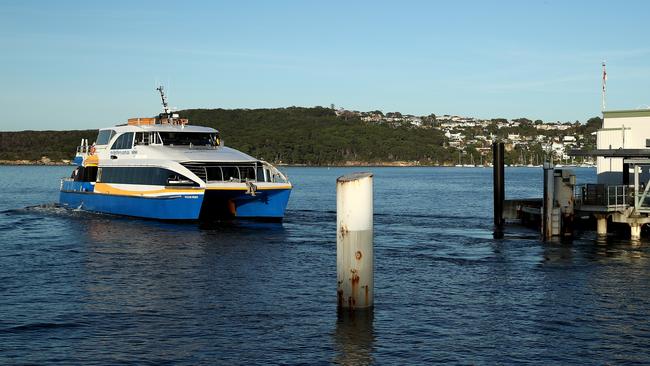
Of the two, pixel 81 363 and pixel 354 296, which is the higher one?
pixel 354 296

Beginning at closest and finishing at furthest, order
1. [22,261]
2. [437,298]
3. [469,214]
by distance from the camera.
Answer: [437,298] → [22,261] → [469,214]

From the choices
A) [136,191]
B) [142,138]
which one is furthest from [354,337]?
[142,138]

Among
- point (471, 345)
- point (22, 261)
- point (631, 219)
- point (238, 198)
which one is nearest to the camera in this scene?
point (471, 345)

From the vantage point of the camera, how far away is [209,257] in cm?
3102

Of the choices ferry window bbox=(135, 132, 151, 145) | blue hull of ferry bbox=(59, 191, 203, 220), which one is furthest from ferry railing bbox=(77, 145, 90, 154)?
ferry window bbox=(135, 132, 151, 145)

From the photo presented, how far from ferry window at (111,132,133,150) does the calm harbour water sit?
8262 millimetres

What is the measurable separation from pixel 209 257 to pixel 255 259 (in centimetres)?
184

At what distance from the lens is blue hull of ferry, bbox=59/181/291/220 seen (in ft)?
134

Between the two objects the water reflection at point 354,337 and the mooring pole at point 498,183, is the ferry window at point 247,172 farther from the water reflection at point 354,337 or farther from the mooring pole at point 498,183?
the water reflection at point 354,337

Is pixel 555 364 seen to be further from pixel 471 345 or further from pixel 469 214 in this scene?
pixel 469 214

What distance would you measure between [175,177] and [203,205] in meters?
4.08

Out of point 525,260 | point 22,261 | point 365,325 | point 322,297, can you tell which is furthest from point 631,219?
point 22,261

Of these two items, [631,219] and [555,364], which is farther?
[631,219]

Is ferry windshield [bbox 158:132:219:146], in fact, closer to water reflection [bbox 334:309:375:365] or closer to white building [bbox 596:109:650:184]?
white building [bbox 596:109:650:184]
